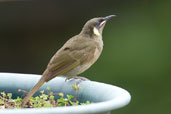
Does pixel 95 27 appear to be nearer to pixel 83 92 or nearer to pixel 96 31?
pixel 96 31

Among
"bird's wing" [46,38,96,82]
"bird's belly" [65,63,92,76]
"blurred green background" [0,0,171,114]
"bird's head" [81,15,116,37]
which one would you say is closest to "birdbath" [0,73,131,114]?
"bird's wing" [46,38,96,82]

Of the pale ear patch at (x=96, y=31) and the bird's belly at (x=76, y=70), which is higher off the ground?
the pale ear patch at (x=96, y=31)

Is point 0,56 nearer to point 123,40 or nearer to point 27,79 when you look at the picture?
point 123,40

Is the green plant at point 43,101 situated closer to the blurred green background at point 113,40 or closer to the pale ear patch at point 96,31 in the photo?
the pale ear patch at point 96,31

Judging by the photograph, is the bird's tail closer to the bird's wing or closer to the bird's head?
the bird's wing

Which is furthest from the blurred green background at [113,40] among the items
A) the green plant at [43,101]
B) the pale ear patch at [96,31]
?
the green plant at [43,101]

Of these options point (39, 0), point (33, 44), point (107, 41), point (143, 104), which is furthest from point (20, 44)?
point (143, 104)

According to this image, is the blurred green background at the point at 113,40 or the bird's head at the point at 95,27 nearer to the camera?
the bird's head at the point at 95,27
